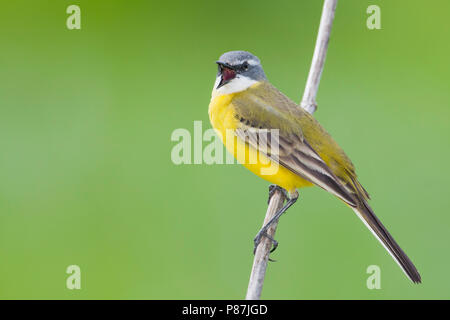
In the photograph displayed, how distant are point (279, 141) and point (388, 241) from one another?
1.05m

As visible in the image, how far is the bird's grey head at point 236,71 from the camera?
4.81 meters

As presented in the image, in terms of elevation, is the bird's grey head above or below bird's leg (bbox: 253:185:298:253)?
above

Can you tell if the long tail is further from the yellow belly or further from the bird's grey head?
the bird's grey head

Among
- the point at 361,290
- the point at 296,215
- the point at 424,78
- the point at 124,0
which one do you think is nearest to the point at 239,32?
the point at 124,0

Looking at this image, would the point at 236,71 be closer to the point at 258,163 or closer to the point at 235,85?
the point at 235,85

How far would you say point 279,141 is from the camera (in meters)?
4.52

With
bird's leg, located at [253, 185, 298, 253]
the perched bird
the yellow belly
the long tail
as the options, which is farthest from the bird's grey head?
the long tail

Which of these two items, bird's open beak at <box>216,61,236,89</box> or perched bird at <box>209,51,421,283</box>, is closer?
perched bird at <box>209,51,421,283</box>

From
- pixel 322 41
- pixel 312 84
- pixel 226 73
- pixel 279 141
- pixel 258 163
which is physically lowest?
pixel 258 163

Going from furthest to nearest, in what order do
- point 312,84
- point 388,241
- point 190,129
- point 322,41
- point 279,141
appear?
point 190,129, point 312,84, point 322,41, point 279,141, point 388,241

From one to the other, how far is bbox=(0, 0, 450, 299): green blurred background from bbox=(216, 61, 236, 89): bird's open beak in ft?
5.21

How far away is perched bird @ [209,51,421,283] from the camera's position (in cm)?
435

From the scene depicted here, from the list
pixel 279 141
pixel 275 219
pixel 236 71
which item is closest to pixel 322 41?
pixel 236 71

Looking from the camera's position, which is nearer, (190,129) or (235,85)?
(235,85)
